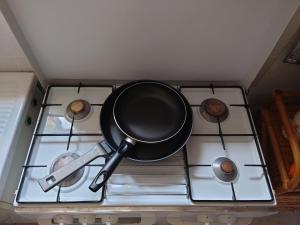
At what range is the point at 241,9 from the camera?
0.67 meters

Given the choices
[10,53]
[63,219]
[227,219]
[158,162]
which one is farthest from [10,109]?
[227,219]

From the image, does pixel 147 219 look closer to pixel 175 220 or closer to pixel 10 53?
pixel 175 220

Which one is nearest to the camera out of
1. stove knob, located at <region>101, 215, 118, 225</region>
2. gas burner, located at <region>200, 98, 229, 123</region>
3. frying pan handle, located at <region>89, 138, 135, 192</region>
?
frying pan handle, located at <region>89, 138, 135, 192</region>

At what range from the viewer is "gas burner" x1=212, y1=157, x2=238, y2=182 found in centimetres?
69

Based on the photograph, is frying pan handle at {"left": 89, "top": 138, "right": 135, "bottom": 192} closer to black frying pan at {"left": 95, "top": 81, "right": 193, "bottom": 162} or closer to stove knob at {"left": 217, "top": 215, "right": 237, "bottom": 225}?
black frying pan at {"left": 95, "top": 81, "right": 193, "bottom": 162}

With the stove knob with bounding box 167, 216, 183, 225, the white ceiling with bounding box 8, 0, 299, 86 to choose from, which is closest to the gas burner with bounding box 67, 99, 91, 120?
the white ceiling with bounding box 8, 0, 299, 86

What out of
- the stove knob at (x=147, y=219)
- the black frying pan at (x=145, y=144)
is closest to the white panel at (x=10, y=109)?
the black frying pan at (x=145, y=144)

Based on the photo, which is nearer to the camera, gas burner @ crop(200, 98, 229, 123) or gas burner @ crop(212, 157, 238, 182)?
gas burner @ crop(212, 157, 238, 182)

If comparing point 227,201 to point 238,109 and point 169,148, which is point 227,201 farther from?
point 238,109

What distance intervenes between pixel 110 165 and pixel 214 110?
1.25ft

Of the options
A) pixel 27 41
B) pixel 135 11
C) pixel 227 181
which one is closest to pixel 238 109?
pixel 227 181

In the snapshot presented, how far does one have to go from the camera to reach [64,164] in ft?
2.24

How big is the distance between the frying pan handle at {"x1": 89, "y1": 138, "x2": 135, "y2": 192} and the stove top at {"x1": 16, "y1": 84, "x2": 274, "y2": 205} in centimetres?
5

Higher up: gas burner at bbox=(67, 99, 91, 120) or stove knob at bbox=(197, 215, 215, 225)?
gas burner at bbox=(67, 99, 91, 120)
